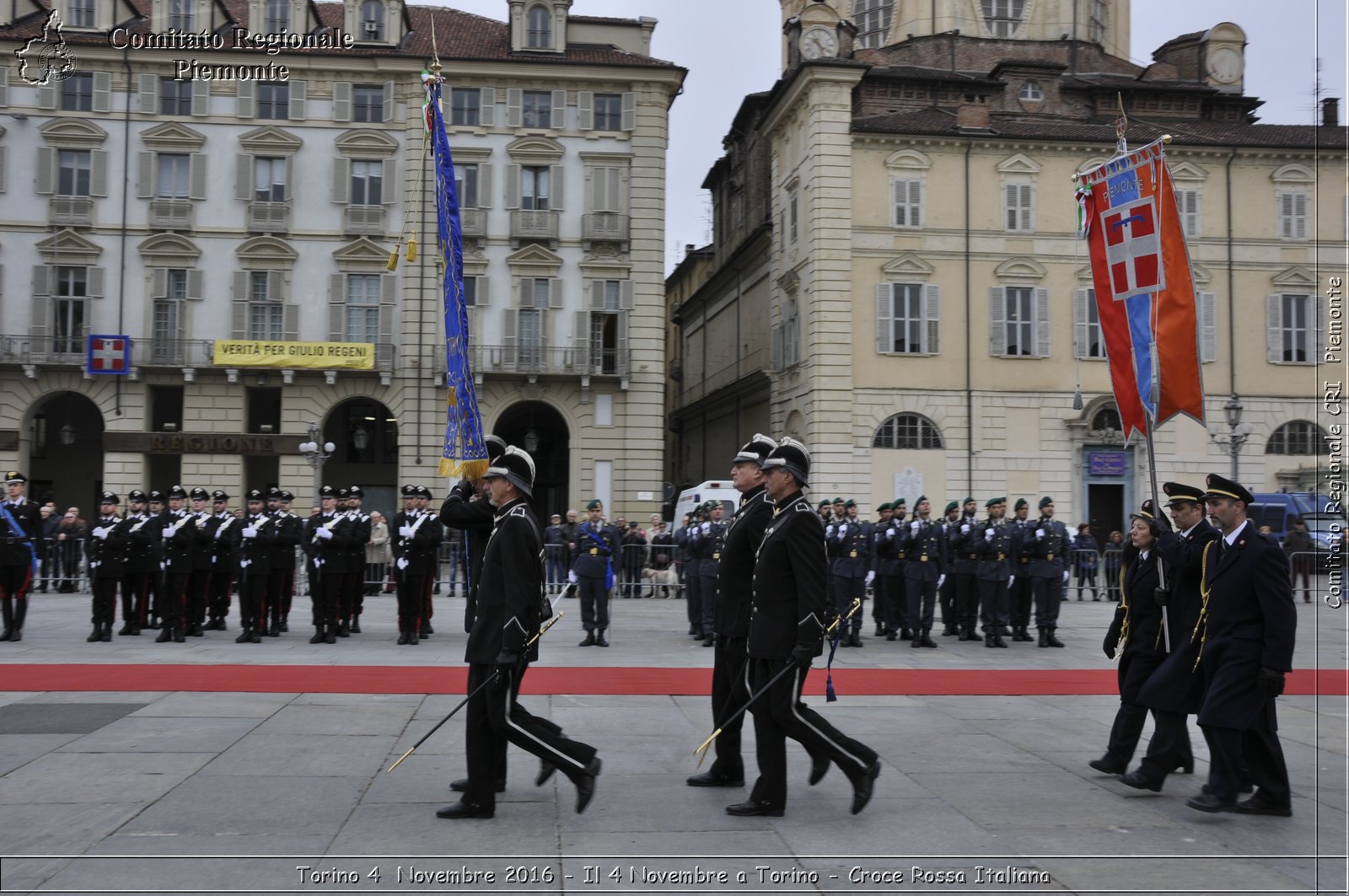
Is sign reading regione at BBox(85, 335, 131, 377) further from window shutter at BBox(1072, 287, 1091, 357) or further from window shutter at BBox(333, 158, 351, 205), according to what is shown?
window shutter at BBox(1072, 287, 1091, 357)

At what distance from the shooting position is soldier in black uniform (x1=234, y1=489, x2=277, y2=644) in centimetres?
1541

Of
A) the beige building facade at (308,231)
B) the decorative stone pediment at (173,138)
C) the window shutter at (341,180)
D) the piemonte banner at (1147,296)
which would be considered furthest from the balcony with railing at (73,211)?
the piemonte banner at (1147,296)

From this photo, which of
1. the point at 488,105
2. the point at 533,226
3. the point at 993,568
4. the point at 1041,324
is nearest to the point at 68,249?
the point at 488,105

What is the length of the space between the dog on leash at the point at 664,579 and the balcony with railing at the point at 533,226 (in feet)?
49.8

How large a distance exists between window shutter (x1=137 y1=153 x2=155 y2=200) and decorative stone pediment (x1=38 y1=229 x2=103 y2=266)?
218cm

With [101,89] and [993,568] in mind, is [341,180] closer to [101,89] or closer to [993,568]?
[101,89]

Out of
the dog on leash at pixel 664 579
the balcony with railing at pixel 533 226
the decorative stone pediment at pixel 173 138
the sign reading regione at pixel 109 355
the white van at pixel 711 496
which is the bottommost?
the dog on leash at pixel 664 579

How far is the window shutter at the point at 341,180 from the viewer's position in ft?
120

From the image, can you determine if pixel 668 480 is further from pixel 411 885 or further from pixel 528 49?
pixel 411 885

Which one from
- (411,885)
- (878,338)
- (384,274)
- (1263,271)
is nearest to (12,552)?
(411,885)

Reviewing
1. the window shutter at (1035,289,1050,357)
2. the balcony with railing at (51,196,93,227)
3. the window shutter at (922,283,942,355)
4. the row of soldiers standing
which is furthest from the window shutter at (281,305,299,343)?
the row of soldiers standing

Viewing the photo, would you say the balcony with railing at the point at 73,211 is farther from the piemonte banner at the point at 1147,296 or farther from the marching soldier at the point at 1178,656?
the marching soldier at the point at 1178,656

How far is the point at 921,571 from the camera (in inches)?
664

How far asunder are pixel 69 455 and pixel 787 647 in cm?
3930
